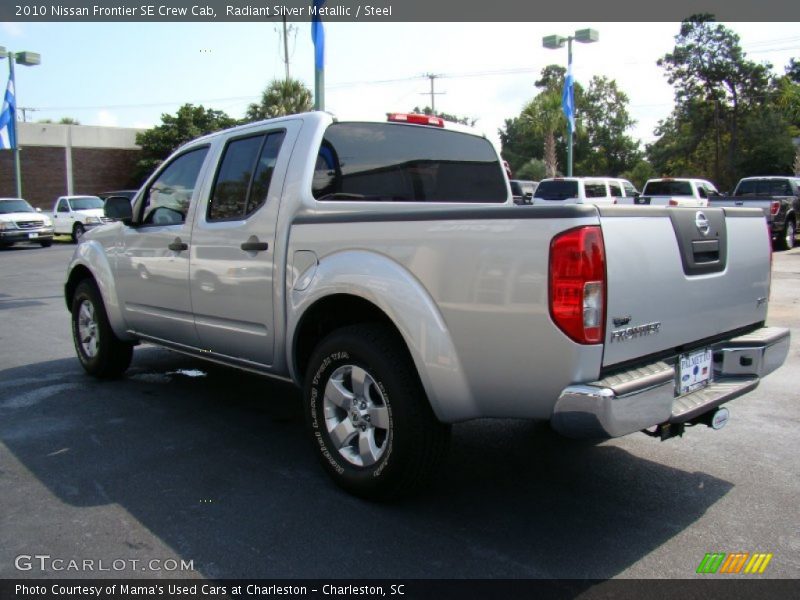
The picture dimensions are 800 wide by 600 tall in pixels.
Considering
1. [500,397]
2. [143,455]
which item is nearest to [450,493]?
[500,397]

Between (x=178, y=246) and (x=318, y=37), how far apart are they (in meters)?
8.47

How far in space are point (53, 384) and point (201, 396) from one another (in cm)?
140

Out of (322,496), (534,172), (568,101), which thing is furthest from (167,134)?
(322,496)

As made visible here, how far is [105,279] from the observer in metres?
5.86

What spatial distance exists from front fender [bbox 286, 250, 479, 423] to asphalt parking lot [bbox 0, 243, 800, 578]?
64 centimetres

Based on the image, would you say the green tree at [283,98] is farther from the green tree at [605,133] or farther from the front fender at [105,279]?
the green tree at [605,133]

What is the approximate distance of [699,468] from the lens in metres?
4.12

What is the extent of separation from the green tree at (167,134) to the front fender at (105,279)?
3509cm

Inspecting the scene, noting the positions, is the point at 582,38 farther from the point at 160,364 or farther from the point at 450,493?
the point at 450,493

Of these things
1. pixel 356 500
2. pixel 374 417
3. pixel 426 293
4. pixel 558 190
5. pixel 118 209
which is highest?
pixel 558 190

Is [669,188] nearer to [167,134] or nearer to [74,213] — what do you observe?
[74,213]

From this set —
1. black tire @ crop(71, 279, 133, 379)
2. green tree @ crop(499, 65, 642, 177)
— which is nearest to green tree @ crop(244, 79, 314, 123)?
black tire @ crop(71, 279, 133, 379)

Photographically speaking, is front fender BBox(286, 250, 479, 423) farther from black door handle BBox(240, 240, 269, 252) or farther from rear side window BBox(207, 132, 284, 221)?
rear side window BBox(207, 132, 284, 221)

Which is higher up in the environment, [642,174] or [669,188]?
[642,174]
